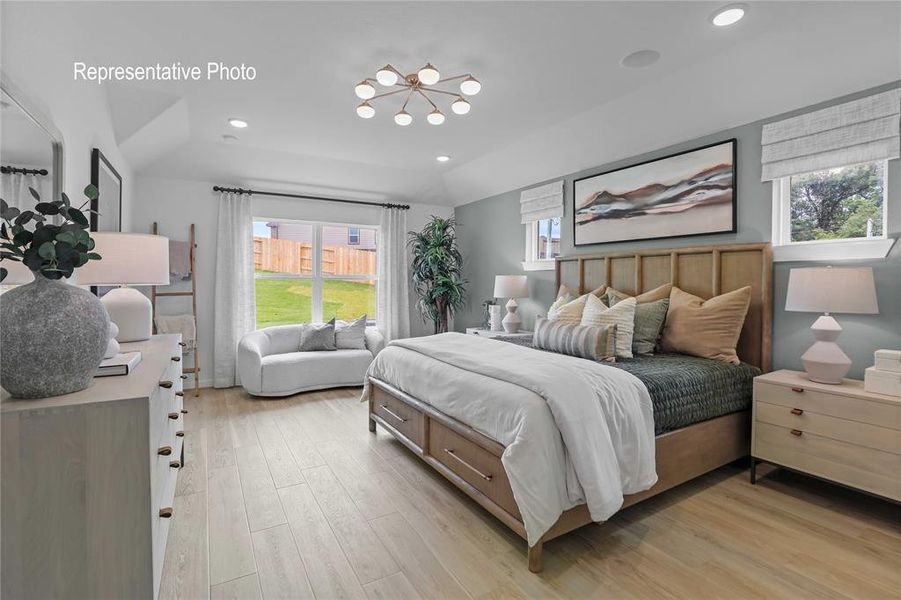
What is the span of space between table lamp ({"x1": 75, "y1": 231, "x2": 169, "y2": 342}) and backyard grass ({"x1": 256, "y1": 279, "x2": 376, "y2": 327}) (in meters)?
3.10

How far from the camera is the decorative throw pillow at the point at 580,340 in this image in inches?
110

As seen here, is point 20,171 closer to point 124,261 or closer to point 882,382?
point 124,261

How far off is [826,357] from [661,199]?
171 cm

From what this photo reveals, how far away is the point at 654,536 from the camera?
2.06m

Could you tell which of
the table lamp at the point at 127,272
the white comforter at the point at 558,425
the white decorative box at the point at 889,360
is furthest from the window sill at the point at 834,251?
the table lamp at the point at 127,272

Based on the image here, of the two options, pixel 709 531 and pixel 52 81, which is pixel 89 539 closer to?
pixel 52 81

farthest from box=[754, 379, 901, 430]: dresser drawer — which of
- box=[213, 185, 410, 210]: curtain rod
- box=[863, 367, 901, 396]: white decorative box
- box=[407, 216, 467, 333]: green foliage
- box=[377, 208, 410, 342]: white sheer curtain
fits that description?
box=[213, 185, 410, 210]: curtain rod

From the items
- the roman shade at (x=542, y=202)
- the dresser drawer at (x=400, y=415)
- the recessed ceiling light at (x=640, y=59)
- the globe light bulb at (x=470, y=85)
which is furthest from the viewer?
the roman shade at (x=542, y=202)

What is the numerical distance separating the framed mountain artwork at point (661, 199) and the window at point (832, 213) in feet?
1.03

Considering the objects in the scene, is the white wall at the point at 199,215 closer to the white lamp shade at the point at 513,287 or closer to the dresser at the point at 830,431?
the white lamp shade at the point at 513,287

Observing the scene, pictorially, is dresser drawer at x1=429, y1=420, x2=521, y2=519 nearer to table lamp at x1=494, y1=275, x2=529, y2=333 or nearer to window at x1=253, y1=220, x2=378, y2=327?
table lamp at x1=494, y1=275, x2=529, y2=333

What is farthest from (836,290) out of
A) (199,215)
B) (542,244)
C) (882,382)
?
(199,215)

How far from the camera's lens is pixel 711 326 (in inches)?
114

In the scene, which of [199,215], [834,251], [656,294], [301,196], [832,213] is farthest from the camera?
[301,196]
